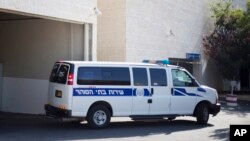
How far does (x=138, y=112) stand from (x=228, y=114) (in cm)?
693

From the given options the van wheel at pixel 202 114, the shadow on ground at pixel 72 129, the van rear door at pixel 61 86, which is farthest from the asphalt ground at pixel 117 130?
the van rear door at pixel 61 86

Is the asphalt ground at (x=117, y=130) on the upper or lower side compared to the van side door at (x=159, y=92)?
lower

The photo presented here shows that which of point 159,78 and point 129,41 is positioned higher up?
point 129,41

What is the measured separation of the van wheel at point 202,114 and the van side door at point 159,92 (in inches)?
54.6

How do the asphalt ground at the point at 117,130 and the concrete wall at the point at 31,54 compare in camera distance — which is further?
the concrete wall at the point at 31,54

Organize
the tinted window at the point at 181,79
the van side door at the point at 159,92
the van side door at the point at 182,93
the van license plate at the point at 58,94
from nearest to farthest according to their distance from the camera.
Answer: the van license plate at the point at 58,94 < the van side door at the point at 159,92 < the van side door at the point at 182,93 < the tinted window at the point at 181,79

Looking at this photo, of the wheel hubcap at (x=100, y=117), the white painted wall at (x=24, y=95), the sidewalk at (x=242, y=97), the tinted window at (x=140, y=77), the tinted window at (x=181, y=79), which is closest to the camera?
the wheel hubcap at (x=100, y=117)

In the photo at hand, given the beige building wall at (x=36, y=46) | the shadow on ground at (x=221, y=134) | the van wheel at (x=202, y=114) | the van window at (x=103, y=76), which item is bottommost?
the shadow on ground at (x=221, y=134)

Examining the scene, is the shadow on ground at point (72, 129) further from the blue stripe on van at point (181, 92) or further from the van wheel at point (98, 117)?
the blue stripe on van at point (181, 92)

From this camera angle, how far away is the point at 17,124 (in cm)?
1469

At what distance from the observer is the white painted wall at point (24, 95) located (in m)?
17.7

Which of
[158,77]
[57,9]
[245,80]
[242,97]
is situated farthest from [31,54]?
[245,80]

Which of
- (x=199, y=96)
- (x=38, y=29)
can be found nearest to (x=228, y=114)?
(x=199, y=96)

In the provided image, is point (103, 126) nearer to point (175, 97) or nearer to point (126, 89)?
point (126, 89)
